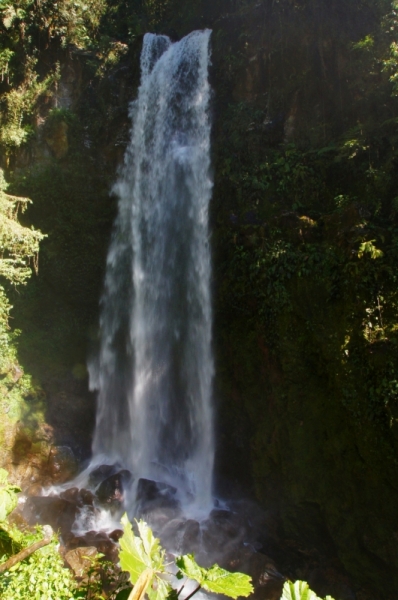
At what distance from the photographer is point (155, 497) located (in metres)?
9.48

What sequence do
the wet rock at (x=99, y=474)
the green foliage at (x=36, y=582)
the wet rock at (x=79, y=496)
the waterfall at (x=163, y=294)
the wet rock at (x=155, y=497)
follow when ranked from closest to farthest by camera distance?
the green foliage at (x=36, y=582)
the wet rock at (x=155, y=497)
the wet rock at (x=79, y=496)
the wet rock at (x=99, y=474)
the waterfall at (x=163, y=294)

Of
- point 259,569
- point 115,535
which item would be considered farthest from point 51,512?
point 259,569

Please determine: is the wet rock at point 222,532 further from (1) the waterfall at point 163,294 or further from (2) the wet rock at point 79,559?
(2) the wet rock at point 79,559

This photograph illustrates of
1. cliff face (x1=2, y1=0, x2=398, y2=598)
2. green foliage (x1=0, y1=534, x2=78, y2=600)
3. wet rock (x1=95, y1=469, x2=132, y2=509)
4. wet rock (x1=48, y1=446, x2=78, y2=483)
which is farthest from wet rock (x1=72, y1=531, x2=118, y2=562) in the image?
green foliage (x1=0, y1=534, x2=78, y2=600)

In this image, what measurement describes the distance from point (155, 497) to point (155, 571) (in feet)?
27.0

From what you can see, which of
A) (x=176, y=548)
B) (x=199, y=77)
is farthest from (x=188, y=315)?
(x=199, y=77)

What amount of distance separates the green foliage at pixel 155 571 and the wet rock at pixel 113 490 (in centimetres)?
803

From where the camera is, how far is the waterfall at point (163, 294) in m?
10.7

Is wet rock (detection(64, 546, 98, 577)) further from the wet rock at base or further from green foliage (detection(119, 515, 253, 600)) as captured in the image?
green foliage (detection(119, 515, 253, 600))

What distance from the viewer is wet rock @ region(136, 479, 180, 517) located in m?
9.23

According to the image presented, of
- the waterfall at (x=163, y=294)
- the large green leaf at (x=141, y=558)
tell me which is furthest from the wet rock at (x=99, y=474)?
the large green leaf at (x=141, y=558)

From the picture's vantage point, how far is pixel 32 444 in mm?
10453

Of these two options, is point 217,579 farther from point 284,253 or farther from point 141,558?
point 284,253

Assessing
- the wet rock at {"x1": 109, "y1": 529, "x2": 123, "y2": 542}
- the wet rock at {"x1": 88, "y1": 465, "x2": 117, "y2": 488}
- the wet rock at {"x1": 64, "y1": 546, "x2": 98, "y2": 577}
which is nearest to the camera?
the wet rock at {"x1": 64, "y1": 546, "x2": 98, "y2": 577}
